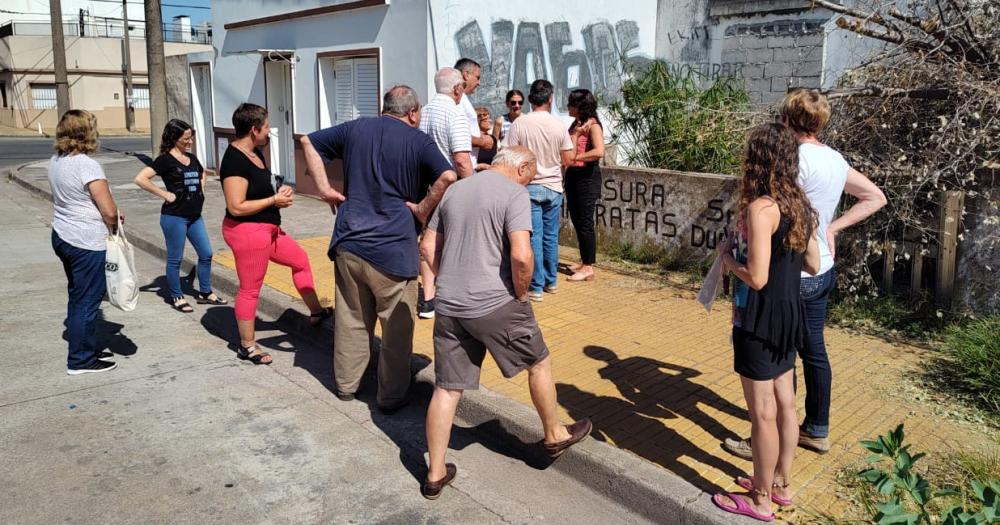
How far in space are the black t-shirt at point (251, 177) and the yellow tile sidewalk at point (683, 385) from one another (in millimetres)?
1406

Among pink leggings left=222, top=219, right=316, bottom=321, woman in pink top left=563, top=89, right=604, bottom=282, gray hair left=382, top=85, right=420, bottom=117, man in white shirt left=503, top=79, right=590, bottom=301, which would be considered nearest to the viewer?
gray hair left=382, top=85, right=420, bottom=117

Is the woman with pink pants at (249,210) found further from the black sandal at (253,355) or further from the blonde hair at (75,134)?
the blonde hair at (75,134)

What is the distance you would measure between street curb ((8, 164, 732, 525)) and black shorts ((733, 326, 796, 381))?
2.06ft

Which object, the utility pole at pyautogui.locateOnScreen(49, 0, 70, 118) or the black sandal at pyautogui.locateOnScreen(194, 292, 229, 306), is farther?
the utility pole at pyautogui.locateOnScreen(49, 0, 70, 118)

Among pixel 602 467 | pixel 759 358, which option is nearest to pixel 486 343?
pixel 602 467

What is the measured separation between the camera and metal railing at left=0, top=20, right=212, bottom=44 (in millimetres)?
43556

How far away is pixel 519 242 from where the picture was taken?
354cm

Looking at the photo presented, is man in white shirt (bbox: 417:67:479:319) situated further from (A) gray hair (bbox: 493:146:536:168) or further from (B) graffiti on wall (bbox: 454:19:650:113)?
(B) graffiti on wall (bbox: 454:19:650:113)

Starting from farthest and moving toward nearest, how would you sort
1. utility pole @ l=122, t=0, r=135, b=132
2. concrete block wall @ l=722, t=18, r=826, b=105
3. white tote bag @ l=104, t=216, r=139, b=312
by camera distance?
utility pole @ l=122, t=0, r=135, b=132 < concrete block wall @ l=722, t=18, r=826, b=105 < white tote bag @ l=104, t=216, r=139, b=312

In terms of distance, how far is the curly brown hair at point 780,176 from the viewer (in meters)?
3.12

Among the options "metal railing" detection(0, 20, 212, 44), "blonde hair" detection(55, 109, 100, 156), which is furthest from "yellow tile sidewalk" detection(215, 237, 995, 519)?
"metal railing" detection(0, 20, 212, 44)

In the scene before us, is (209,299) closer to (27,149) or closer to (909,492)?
(909,492)

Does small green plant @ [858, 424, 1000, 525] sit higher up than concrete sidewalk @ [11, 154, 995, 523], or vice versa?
small green plant @ [858, 424, 1000, 525]

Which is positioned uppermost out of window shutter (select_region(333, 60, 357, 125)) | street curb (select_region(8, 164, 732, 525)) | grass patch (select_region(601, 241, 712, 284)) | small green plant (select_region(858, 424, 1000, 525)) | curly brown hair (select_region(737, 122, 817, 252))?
window shutter (select_region(333, 60, 357, 125))
